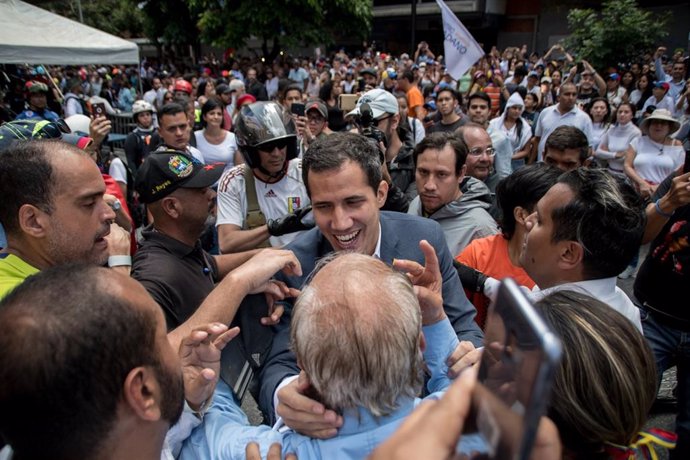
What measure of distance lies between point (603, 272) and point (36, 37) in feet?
32.2

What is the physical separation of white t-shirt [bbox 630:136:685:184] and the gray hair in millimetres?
5414

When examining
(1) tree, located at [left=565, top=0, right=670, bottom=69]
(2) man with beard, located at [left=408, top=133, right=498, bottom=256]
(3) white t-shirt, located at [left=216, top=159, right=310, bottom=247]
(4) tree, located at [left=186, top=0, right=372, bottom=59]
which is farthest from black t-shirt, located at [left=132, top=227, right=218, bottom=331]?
(4) tree, located at [left=186, top=0, right=372, bottom=59]

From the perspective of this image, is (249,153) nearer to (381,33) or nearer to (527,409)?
(527,409)

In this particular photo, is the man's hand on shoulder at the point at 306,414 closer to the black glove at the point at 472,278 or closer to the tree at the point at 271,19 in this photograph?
the black glove at the point at 472,278

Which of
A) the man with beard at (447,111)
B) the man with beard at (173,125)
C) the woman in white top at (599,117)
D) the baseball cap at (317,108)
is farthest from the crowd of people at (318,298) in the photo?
the woman in white top at (599,117)

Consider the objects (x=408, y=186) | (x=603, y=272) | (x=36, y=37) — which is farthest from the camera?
(x=36, y=37)

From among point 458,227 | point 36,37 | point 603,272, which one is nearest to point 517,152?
point 458,227

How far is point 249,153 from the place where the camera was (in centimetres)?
309

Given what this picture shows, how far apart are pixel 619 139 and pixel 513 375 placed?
684 cm

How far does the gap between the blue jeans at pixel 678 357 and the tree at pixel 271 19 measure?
2001cm

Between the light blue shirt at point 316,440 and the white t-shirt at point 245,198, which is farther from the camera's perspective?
the white t-shirt at point 245,198

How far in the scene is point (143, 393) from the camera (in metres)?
1.08

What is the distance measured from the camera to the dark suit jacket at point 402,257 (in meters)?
1.78

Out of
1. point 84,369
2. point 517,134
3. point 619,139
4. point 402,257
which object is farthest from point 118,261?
point 619,139
